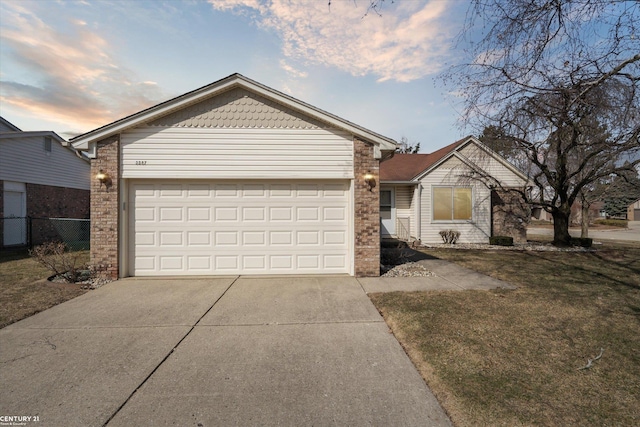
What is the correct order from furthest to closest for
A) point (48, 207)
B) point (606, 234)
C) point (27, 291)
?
point (606, 234), point (48, 207), point (27, 291)

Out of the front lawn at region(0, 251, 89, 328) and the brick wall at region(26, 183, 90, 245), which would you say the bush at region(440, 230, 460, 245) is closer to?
the front lawn at region(0, 251, 89, 328)

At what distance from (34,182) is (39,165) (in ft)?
2.98

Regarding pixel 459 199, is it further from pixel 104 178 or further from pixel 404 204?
pixel 104 178

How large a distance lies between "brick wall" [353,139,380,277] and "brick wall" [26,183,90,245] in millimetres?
14854

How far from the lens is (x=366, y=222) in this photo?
736 cm

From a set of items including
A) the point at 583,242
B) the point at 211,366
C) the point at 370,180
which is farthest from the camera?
the point at 583,242

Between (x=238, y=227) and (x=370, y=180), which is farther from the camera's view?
(x=238, y=227)

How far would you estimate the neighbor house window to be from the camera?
1432 cm

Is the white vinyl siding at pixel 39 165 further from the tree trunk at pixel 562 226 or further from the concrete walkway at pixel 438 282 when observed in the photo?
the tree trunk at pixel 562 226

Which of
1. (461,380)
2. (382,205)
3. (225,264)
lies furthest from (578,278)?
(225,264)

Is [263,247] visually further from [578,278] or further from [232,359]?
[578,278]

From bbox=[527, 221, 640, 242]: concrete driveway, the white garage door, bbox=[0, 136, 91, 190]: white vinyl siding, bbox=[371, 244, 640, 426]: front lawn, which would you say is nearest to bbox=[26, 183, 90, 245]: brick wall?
bbox=[0, 136, 91, 190]: white vinyl siding

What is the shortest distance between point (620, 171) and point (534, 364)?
575 inches

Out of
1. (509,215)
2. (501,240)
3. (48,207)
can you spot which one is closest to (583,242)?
(509,215)
